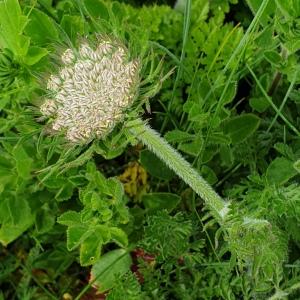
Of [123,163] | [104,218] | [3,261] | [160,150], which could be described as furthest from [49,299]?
[160,150]

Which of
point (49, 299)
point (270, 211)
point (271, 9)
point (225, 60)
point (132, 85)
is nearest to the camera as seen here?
point (132, 85)

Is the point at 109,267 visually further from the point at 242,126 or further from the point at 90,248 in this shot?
the point at 242,126

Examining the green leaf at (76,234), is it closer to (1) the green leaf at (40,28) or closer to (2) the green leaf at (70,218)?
(2) the green leaf at (70,218)

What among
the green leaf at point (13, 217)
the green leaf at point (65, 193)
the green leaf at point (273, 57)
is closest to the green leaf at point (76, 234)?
the green leaf at point (65, 193)

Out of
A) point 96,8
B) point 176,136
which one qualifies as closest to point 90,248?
point 176,136

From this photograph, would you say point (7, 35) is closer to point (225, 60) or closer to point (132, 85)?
point (132, 85)

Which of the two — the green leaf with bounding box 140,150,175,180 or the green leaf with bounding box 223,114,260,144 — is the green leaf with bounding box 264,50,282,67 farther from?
the green leaf with bounding box 140,150,175,180

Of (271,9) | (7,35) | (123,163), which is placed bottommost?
(123,163)
